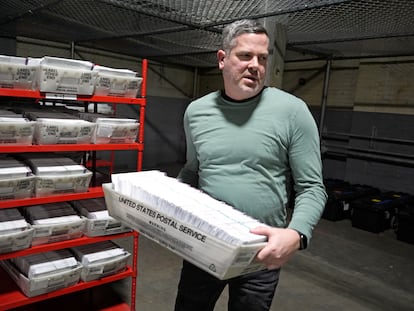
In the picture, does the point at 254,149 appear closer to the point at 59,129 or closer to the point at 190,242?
the point at 190,242

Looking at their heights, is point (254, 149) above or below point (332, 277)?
above

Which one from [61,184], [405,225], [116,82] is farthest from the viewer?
[405,225]

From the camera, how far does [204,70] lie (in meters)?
8.98

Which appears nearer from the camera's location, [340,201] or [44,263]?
[44,263]

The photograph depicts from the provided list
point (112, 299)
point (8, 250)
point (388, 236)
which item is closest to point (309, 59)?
point (388, 236)

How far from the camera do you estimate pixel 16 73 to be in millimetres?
1801

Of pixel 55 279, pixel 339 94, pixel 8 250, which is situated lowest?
pixel 55 279

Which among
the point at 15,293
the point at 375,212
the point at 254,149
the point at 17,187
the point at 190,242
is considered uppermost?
the point at 254,149

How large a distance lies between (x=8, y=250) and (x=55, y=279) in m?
0.34

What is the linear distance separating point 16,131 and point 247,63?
1379mm

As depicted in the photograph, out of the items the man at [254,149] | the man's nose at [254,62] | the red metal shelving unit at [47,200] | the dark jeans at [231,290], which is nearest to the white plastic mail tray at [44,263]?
the red metal shelving unit at [47,200]

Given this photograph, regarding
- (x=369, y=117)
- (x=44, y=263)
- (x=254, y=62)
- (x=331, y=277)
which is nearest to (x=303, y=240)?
(x=254, y=62)

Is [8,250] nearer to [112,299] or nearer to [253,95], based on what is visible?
[112,299]

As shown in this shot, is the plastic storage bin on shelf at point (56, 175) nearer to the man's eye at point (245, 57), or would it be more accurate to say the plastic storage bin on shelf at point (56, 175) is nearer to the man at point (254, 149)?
the man at point (254, 149)
